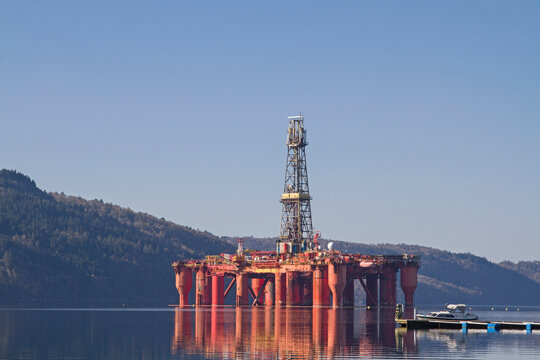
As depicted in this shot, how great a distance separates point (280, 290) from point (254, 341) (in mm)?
79866

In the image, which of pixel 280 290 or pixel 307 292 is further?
pixel 307 292

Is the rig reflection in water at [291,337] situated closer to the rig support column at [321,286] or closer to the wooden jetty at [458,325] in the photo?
the wooden jetty at [458,325]

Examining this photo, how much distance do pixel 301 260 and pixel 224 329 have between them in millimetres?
56644

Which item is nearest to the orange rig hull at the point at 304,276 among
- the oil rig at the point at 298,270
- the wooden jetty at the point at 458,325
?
the oil rig at the point at 298,270

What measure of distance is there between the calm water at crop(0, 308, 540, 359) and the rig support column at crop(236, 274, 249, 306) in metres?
48.3

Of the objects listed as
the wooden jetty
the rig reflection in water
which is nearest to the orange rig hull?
the rig reflection in water

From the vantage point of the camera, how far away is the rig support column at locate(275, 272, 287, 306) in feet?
538

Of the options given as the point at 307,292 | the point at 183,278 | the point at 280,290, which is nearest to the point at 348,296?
the point at 307,292

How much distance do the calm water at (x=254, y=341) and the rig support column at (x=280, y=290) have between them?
42.5 meters

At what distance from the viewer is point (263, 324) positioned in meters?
112

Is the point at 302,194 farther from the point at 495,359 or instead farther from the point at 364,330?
the point at 495,359

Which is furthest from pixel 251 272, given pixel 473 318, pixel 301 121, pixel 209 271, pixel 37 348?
pixel 37 348

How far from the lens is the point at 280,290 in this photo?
166500 millimetres

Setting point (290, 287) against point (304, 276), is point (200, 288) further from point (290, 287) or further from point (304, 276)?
point (290, 287)
